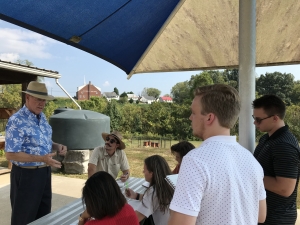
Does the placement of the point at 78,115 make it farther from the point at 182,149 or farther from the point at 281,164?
the point at 281,164

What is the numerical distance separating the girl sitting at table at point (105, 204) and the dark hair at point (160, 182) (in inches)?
17.8

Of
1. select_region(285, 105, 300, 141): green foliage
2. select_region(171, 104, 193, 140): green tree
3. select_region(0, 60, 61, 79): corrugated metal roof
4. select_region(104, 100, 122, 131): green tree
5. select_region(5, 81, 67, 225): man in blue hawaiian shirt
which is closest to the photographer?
select_region(5, 81, 67, 225): man in blue hawaiian shirt

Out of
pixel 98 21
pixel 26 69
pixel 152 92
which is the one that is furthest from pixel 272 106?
pixel 152 92

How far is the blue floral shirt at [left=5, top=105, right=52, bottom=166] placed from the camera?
2.33m

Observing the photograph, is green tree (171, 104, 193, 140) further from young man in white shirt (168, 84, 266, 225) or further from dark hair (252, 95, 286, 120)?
young man in white shirt (168, 84, 266, 225)

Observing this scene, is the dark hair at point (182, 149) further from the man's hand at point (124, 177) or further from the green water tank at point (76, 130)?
the green water tank at point (76, 130)

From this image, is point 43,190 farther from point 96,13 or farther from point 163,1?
point 163,1

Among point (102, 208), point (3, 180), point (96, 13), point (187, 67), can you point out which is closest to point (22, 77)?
point (3, 180)

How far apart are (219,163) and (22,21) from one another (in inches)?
72.4

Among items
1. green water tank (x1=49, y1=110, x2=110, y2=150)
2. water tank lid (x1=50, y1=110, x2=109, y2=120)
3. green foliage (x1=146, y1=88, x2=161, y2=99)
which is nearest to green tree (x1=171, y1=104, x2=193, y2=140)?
water tank lid (x1=50, y1=110, x2=109, y2=120)

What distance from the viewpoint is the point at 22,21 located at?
2014 millimetres

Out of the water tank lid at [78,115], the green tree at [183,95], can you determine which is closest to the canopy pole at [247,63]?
the water tank lid at [78,115]

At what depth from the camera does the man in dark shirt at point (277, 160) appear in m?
1.50

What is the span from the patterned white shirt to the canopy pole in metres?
1.06
